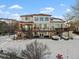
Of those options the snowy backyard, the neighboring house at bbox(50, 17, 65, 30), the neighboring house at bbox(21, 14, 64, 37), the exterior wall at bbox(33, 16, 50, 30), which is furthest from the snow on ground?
the neighboring house at bbox(50, 17, 65, 30)

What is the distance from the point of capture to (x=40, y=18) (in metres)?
58.7

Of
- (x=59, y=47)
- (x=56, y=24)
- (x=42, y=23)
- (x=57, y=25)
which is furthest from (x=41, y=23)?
(x=59, y=47)

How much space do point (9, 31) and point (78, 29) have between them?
74.7ft

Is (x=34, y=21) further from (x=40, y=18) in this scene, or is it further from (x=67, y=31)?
(x=67, y=31)

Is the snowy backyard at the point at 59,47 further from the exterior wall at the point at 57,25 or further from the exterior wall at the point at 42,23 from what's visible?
the exterior wall at the point at 57,25

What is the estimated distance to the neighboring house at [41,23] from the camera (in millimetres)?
56469

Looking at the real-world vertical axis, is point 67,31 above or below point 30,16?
below

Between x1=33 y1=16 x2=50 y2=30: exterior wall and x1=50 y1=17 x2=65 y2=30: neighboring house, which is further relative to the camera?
x1=50 y1=17 x2=65 y2=30: neighboring house

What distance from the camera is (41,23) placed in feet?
190

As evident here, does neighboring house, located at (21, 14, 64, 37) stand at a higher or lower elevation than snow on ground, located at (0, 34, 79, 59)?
higher

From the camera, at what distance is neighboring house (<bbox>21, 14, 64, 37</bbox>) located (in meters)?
56.5

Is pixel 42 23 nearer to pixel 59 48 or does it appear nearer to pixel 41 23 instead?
pixel 41 23

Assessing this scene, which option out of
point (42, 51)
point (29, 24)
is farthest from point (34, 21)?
point (42, 51)

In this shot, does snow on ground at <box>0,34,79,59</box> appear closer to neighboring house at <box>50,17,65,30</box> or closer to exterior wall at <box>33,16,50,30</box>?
exterior wall at <box>33,16,50,30</box>
